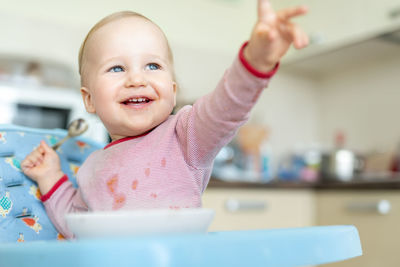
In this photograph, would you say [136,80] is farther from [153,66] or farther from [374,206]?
[374,206]

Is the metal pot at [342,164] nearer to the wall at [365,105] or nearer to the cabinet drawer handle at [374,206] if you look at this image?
the wall at [365,105]

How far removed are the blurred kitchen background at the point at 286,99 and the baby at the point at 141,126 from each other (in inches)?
46.8

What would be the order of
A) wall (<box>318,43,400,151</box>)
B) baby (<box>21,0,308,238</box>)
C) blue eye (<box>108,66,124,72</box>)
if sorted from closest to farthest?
baby (<box>21,0,308,238</box>), blue eye (<box>108,66,124,72</box>), wall (<box>318,43,400,151</box>)

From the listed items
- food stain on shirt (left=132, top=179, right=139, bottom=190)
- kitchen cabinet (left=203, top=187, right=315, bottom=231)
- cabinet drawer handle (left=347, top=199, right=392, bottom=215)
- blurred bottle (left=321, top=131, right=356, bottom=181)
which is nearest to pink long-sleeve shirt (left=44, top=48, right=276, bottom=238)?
food stain on shirt (left=132, top=179, right=139, bottom=190)

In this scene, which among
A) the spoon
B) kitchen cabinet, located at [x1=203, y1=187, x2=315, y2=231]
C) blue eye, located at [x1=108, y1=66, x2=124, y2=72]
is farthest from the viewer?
kitchen cabinet, located at [x1=203, y1=187, x2=315, y2=231]

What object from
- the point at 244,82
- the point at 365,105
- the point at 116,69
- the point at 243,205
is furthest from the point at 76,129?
the point at 365,105

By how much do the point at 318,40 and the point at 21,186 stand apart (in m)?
2.14

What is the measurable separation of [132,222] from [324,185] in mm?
Answer: 2017

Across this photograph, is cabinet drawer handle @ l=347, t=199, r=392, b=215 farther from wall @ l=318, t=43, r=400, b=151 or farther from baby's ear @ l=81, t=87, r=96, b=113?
baby's ear @ l=81, t=87, r=96, b=113

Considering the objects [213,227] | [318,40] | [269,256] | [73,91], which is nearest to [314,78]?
[318,40]

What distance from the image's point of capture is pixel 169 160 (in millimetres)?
725

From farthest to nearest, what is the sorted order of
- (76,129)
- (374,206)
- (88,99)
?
(374,206) < (76,129) < (88,99)

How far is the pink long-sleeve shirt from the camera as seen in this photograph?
63 cm

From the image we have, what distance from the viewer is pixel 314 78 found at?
3303mm
